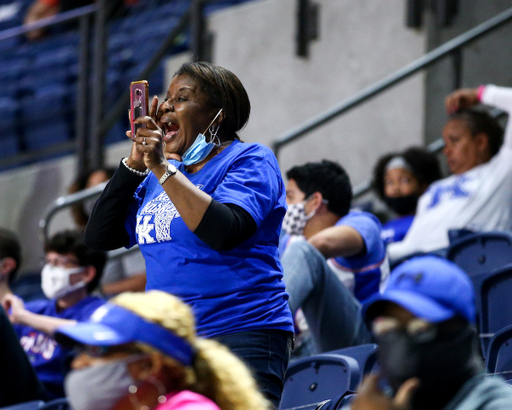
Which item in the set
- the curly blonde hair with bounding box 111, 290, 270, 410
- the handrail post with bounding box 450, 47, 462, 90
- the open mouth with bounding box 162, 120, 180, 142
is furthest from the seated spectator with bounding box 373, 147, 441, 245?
the curly blonde hair with bounding box 111, 290, 270, 410

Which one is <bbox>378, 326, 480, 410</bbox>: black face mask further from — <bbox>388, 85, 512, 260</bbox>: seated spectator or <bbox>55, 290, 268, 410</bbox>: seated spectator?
<bbox>388, 85, 512, 260</bbox>: seated spectator

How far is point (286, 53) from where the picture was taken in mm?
6480

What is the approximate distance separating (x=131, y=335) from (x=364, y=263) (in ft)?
7.28

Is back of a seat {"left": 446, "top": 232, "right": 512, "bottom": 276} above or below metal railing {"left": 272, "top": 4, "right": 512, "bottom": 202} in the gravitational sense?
below

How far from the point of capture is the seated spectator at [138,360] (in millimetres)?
1537

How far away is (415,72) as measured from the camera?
204 inches

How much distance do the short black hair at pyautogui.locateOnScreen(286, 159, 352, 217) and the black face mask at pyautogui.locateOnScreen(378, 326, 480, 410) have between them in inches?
89.3

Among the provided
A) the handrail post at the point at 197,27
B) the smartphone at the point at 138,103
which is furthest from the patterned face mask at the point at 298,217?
the handrail post at the point at 197,27

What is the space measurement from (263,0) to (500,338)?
14.5ft

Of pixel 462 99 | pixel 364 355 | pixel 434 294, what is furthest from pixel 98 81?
pixel 434 294

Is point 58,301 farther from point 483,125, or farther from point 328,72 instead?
point 328,72

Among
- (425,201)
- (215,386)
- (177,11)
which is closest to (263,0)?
(177,11)

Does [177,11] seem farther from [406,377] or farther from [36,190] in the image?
[406,377]

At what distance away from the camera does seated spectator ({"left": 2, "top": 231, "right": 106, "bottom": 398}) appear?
4121 mm
